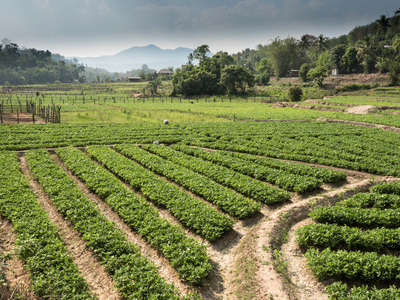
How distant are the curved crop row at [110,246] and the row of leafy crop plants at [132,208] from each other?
0.03 meters

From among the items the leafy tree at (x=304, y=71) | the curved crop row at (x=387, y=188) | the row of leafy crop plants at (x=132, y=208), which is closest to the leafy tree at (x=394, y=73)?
the leafy tree at (x=304, y=71)

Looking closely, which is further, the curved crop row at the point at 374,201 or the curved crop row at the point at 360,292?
the curved crop row at the point at 374,201

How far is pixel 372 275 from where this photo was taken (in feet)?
28.0

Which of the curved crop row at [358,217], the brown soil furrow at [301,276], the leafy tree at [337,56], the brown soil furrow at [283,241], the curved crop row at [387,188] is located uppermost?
the leafy tree at [337,56]

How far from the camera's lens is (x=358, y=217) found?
38.8ft

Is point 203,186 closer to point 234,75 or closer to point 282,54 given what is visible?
point 234,75

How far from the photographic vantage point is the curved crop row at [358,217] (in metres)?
11.7

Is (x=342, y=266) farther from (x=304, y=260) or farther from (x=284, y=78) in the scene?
(x=284, y=78)

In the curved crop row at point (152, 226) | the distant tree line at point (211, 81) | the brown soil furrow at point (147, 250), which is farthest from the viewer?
the distant tree line at point (211, 81)

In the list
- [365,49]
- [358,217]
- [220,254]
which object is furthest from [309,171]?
[365,49]

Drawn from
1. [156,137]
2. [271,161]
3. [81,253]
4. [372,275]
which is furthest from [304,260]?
[156,137]

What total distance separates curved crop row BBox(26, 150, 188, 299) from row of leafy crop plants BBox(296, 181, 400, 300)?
4.92 m

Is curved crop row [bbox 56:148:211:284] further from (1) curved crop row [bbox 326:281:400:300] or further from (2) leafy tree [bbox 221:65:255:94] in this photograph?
(2) leafy tree [bbox 221:65:255:94]

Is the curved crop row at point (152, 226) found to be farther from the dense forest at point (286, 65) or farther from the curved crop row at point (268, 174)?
the dense forest at point (286, 65)
